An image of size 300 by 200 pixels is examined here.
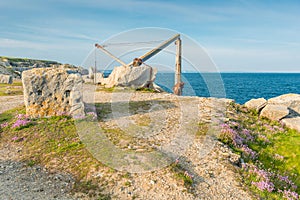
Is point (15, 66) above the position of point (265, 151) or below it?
above

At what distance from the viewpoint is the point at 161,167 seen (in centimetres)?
1097

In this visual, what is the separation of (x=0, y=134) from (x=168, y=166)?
1188 cm

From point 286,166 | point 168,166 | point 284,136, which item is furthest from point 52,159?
point 284,136

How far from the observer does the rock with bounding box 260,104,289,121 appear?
73.2 ft

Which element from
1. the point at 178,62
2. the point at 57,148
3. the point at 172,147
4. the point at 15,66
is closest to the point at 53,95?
the point at 57,148

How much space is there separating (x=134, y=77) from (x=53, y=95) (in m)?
17.9

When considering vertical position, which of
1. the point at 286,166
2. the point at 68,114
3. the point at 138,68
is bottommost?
the point at 286,166

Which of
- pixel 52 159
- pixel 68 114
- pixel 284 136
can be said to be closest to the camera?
pixel 52 159

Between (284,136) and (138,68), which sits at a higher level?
(138,68)

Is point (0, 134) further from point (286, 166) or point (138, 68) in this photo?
point (138, 68)

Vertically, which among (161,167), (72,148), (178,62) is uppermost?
(178,62)

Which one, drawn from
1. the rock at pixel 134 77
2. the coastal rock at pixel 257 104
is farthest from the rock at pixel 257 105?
the rock at pixel 134 77

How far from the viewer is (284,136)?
19.1m

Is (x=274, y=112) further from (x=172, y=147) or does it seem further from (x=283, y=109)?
(x=172, y=147)
